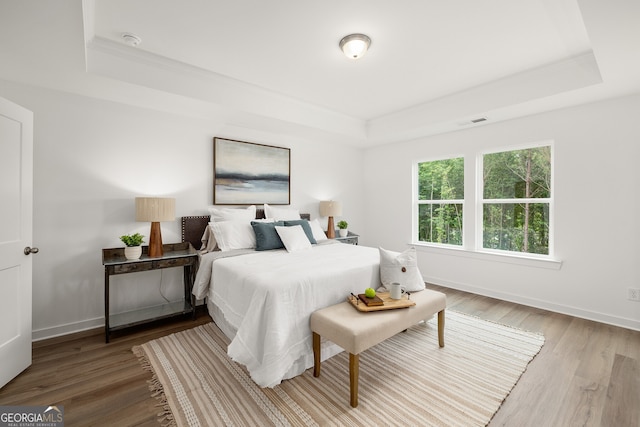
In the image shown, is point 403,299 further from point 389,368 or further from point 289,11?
point 289,11

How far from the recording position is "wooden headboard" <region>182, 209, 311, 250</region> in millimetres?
3455

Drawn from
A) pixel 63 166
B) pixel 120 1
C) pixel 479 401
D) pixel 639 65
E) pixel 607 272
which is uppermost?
pixel 120 1

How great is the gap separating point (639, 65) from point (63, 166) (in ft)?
17.1

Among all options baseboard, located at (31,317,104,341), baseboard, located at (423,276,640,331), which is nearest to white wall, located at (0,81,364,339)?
baseboard, located at (31,317,104,341)

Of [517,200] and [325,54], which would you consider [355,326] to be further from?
[517,200]

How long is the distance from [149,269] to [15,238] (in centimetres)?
99

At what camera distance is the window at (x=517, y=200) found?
3590mm

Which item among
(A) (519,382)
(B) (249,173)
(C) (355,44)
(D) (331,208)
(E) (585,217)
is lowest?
(A) (519,382)

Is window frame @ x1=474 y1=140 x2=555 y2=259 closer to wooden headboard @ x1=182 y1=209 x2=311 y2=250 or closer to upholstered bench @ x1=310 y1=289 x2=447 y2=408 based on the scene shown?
upholstered bench @ x1=310 y1=289 x2=447 y2=408

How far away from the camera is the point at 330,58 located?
2.71 m

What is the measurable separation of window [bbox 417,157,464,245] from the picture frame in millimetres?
2283

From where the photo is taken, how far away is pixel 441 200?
4.61 meters

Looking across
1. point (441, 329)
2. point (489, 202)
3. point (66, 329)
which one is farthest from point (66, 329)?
point (489, 202)

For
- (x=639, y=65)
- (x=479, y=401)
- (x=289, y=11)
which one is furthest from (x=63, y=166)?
(x=639, y=65)
